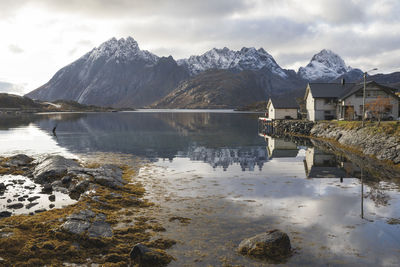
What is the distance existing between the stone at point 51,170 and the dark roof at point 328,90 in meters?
61.6

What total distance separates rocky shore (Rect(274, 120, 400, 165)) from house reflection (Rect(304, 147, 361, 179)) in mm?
4398

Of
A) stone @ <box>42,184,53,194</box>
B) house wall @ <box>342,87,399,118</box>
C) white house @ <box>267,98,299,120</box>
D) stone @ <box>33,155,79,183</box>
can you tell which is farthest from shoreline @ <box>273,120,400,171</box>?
stone @ <box>33,155,79,183</box>

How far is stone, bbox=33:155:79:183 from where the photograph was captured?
2550cm

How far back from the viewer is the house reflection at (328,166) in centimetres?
3026

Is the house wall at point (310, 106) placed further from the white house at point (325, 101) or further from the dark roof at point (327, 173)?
the dark roof at point (327, 173)

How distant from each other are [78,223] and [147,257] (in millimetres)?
5047

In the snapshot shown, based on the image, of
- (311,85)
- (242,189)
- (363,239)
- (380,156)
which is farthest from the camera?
(311,85)

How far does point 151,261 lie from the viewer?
40.8 ft

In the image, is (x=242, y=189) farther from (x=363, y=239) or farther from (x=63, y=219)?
(x=63, y=219)

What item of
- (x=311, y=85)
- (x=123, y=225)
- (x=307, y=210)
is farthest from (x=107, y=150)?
(x=311, y=85)

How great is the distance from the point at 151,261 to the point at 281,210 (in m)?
10.2

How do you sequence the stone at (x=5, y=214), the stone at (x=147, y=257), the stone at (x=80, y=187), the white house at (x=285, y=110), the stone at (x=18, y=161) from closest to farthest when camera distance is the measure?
the stone at (x=147, y=257) → the stone at (x=5, y=214) → the stone at (x=80, y=187) → the stone at (x=18, y=161) → the white house at (x=285, y=110)

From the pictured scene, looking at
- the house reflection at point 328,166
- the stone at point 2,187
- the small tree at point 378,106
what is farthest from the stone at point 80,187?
the small tree at point 378,106

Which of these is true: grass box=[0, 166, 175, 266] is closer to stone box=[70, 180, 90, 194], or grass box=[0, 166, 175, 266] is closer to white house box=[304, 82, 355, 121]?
stone box=[70, 180, 90, 194]
